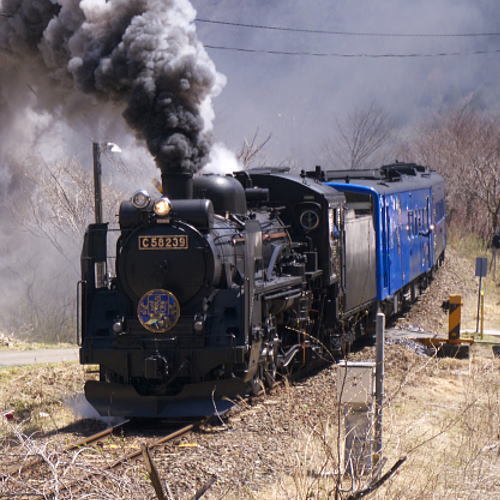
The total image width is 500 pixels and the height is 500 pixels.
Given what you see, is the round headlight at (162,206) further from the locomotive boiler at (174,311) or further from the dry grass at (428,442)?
the dry grass at (428,442)

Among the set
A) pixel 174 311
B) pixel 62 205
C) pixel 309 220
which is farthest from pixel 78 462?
pixel 62 205

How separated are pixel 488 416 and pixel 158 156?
523 centimetres

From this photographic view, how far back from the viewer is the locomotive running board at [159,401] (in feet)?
31.5

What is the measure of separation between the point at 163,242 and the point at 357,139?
118ft

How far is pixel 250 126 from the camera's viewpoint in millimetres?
40844

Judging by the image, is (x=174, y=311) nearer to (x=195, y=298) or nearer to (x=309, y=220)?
(x=195, y=298)

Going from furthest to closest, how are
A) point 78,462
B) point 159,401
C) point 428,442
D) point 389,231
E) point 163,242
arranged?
point 389,231 → point 163,242 → point 159,401 → point 428,442 → point 78,462

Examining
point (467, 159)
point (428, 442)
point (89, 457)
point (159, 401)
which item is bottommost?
point (428, 442)

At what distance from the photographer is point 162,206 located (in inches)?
386

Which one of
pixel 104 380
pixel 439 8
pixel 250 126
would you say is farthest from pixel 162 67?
pixel 439 8

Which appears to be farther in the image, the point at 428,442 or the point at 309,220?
the point at 309,220

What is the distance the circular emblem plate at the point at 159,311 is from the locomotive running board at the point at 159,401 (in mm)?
720

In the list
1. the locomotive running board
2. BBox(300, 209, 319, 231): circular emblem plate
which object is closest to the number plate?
the locomotive running board

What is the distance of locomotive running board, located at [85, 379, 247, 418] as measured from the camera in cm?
961
